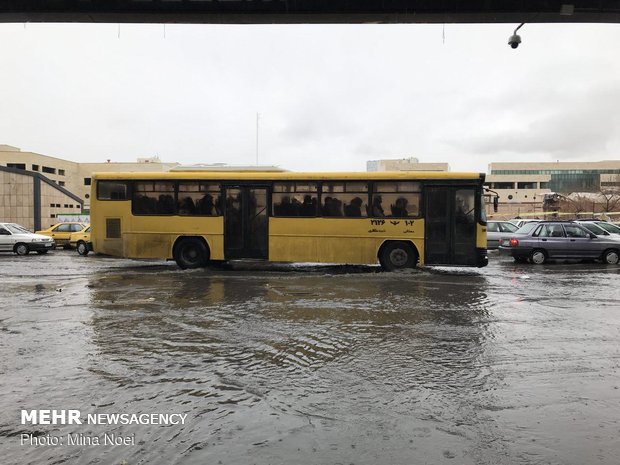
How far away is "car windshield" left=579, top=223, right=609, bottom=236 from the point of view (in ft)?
56.9

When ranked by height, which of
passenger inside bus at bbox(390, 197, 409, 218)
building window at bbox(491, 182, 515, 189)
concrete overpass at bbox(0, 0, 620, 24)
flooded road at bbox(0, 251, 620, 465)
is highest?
building window at bbox(491, 182, 515, 189)

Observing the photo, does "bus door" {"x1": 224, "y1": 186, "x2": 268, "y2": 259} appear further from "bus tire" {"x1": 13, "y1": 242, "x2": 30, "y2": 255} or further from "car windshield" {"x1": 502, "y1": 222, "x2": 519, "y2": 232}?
"car windshield" {"x1": 502, "y1": 222, "x2": 519, "y2": 232}

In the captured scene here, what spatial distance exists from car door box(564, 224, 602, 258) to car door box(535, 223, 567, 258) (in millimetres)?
183

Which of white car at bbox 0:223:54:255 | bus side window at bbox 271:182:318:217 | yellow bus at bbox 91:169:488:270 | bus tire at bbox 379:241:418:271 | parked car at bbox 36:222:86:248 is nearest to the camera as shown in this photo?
yellow bus at bbox 91:169:488:270

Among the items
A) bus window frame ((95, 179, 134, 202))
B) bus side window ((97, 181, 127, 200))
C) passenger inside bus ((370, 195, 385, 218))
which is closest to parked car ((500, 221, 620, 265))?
passenger inside bus ((370, 195, 385, 218))

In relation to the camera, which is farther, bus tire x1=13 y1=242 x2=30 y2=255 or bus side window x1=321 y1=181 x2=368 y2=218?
bus tire x1=13 y1=242 x2=30 y2=255

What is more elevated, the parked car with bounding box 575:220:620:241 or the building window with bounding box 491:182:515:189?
the building window with bounding box 491:182:515:189

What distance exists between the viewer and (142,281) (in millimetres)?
11953

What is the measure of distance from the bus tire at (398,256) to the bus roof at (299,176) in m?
2.16

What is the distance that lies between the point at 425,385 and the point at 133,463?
2861 mm

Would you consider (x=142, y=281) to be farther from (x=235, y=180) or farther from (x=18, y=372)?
(x=18, y=372)

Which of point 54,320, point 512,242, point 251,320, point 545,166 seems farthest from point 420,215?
Answer: point 545,166

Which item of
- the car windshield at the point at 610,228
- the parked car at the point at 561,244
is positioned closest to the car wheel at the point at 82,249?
the parked car at the point at 561,244

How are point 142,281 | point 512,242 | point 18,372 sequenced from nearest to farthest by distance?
point 18,372
point 142,281
point 512,242
